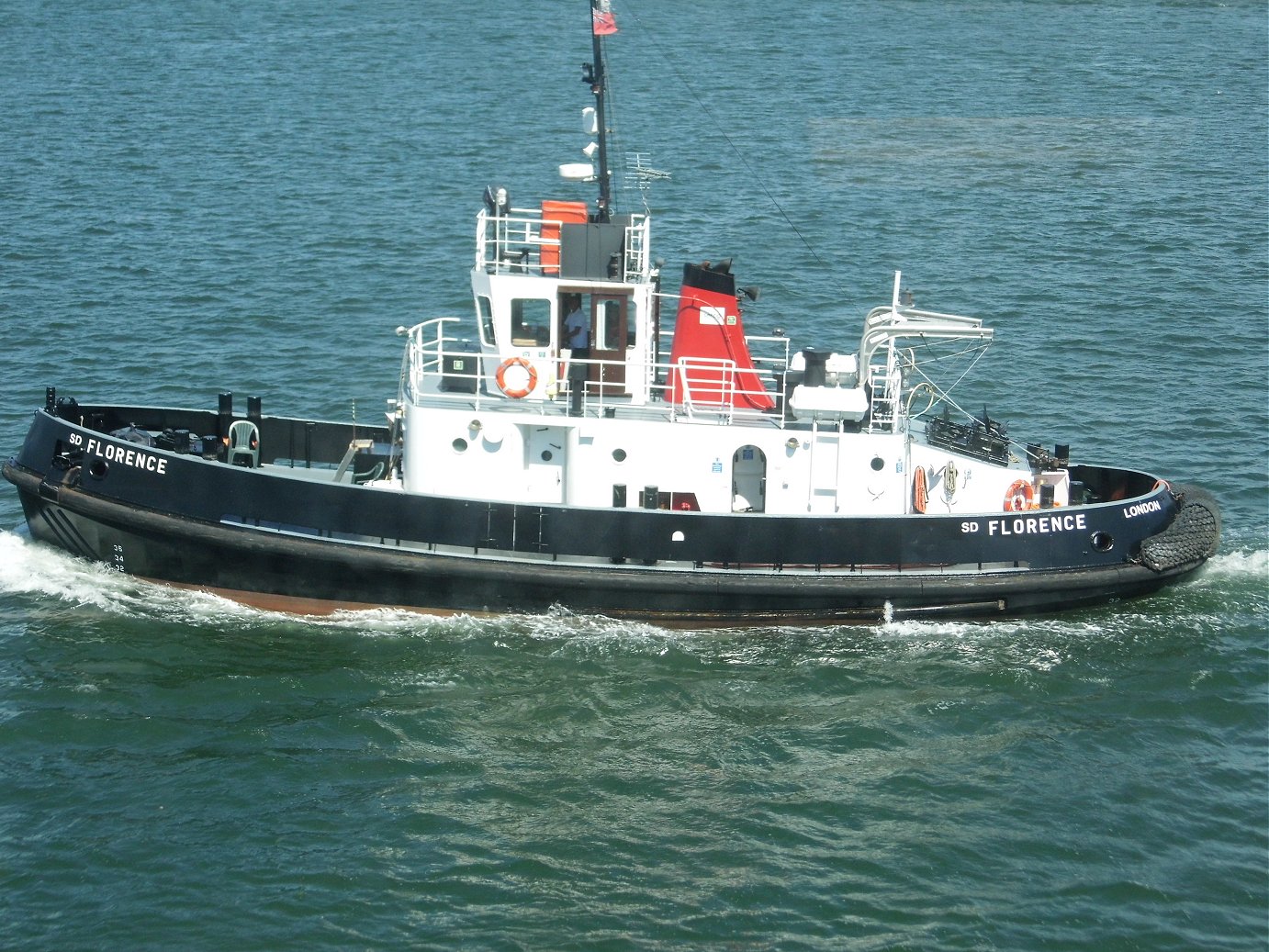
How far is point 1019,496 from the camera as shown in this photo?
16.8 metres

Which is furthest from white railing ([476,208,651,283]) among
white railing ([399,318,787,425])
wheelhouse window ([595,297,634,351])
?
white railing ([399,318,787,425])

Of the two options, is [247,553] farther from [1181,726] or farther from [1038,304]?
[1038,304]

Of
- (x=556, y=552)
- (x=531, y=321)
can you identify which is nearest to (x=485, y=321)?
(x=531, y=321)

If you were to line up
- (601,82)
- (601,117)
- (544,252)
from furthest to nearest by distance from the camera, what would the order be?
(544,252) → (601,82) → (601,117)

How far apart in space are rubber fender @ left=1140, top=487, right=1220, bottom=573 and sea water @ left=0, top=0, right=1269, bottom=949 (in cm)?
63

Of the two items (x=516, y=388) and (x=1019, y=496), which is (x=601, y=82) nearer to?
(x=516, y=388)

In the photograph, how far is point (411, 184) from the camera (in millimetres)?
32156

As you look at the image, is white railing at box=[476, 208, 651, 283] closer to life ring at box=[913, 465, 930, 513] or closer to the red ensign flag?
the red ensign flag

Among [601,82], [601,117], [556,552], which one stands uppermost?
[601,82]

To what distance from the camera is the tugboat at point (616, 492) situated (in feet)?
52.5

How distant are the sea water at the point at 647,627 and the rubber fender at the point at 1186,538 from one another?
0.63m

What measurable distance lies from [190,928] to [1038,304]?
743 inches

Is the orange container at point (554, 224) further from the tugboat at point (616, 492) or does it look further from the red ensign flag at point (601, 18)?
the red ensign flag at point (601, 18)

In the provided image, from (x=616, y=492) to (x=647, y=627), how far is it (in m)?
1.46
